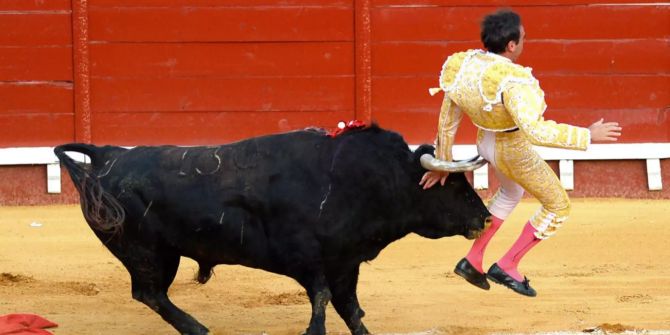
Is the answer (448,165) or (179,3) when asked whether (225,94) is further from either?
(448,165)

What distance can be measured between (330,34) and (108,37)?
1.54 m

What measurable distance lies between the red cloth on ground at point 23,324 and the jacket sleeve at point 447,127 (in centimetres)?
153

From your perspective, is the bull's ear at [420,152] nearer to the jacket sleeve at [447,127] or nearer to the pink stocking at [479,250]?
the jacket sleeve at [447,127]

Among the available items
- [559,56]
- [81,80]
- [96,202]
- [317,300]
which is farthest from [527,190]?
[81,80]

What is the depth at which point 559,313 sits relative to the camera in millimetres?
5918

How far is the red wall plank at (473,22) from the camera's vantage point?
9992 mm

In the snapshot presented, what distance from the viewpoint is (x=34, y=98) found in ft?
32.4

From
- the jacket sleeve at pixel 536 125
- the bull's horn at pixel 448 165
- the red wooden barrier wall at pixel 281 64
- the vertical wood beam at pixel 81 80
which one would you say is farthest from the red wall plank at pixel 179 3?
the jacket sleeve at pixel 536 125

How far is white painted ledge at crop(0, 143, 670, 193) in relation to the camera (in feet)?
32.0

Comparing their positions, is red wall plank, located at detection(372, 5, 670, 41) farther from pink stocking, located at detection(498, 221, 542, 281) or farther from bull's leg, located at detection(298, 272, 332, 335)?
bull's leg, located at detection(298, 272, 332, 335)

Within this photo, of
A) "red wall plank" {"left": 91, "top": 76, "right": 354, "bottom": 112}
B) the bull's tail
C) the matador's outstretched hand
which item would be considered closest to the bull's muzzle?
the matador's outstretched hand

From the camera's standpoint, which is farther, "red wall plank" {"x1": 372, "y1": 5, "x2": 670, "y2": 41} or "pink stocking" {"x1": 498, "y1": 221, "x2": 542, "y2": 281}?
"red wall plank" {"x1": 372, "y1": 5, "x2": 670, "y2": 41}

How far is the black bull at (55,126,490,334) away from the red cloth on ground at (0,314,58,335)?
400 mm

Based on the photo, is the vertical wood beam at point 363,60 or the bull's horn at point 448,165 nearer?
the bull's horn at point 448,165
